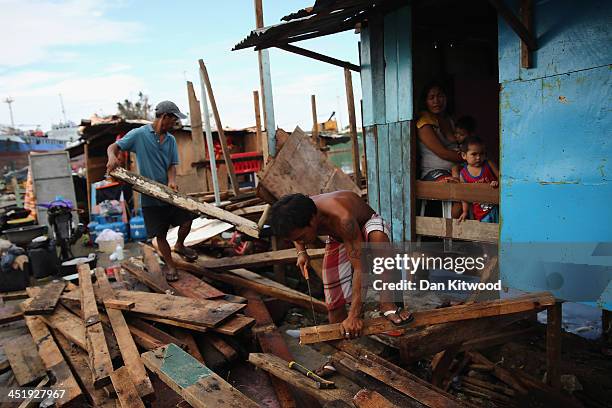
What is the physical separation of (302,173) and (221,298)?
2.25m

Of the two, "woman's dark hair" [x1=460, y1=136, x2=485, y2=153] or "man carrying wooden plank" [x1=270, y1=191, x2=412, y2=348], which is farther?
"woman's dark hair" [x1=460, y1=136, x2=485, y2=153]

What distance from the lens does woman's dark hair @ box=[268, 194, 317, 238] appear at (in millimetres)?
3016

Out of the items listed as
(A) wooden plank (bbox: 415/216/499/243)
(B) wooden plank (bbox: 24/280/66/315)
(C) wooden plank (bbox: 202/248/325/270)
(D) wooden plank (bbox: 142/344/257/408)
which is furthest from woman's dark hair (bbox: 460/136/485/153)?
(B) wooden plank (bbox: 24/280/66/315)

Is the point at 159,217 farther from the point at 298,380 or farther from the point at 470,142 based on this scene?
the point at 470,142

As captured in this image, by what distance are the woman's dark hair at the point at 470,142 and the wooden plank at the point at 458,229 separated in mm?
866

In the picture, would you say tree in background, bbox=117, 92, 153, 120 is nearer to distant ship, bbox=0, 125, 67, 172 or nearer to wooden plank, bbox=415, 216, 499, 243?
distant ship, bbox=0, 125, 67, 172

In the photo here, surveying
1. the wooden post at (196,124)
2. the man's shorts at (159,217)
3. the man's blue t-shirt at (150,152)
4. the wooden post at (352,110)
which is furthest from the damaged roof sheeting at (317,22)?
the wooden post at (196,124)

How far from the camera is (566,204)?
11.6ft

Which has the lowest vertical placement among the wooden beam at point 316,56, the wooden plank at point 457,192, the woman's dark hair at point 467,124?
the wooden plank at point 457,192

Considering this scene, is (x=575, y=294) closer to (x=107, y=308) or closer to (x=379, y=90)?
(x=379, y=90)

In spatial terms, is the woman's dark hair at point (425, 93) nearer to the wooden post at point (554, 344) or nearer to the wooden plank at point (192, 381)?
the wooden post at point (554, 344)

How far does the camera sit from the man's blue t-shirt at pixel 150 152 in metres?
5.31

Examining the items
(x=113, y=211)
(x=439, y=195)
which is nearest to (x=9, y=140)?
(x=113, y=211)

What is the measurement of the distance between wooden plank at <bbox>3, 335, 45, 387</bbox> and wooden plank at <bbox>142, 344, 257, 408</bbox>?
4.60 feet
